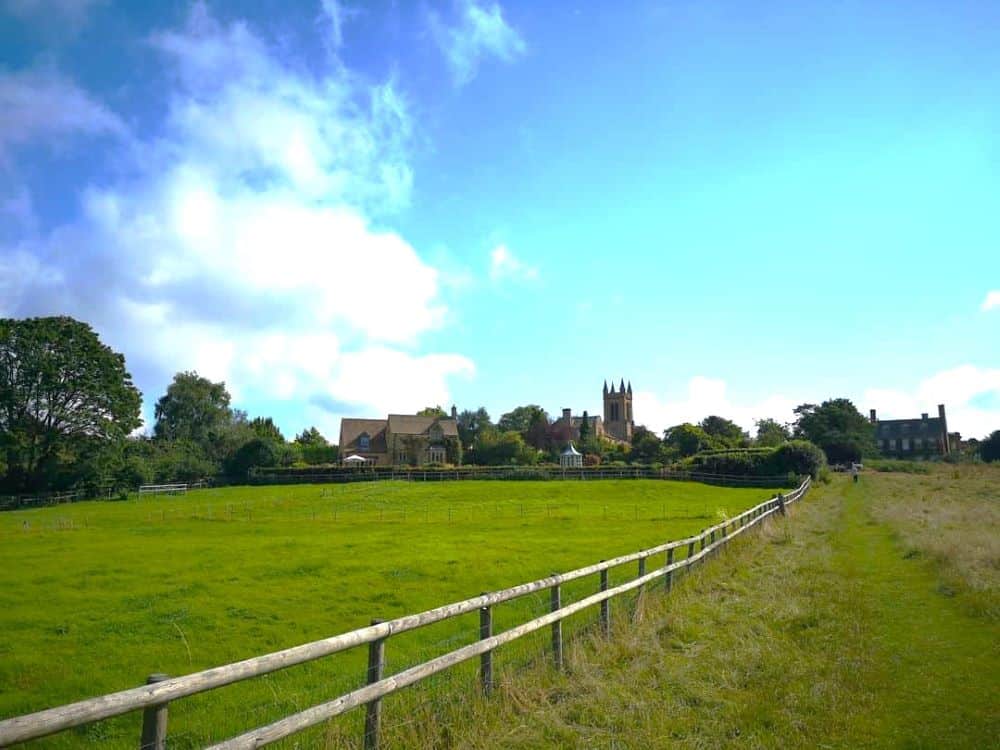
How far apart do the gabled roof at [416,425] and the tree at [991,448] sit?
79.5m

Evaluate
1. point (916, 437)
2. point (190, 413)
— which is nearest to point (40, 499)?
point (190, 413)

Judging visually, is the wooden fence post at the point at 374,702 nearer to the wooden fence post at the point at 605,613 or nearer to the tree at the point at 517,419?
the wooden fence post at the point at 605,613

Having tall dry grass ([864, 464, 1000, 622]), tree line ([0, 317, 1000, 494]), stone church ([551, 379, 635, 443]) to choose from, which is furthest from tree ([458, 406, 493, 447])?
tall dry grass ([864, 464, 1000, 622])

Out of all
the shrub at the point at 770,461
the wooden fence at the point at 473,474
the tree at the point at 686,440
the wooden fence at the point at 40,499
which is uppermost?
the tree at the point at 686,440

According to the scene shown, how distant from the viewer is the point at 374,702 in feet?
18.4

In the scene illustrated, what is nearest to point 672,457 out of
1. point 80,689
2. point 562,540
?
point 562,540

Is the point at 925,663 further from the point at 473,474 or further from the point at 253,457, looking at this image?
the point at 253,457

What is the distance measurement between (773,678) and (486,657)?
334 centimetres

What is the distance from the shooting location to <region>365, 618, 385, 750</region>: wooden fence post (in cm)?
554

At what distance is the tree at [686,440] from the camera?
91.8 metres

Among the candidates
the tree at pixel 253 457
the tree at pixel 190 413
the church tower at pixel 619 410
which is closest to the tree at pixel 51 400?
the tree at pixel 253 457

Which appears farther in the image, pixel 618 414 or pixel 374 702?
pixel 618 414

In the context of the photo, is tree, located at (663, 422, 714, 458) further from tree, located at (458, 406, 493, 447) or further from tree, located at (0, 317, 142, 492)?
tree, located at (0, 317, 142, 492)

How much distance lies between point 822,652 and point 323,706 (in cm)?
679
